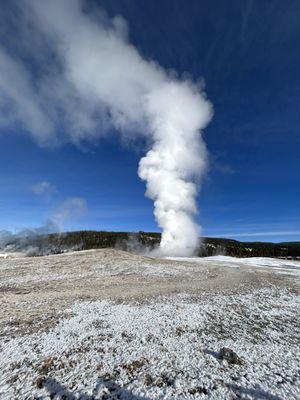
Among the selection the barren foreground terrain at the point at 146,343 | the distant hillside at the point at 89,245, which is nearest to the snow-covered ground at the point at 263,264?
the barren foreground terrain at the point at 146,343

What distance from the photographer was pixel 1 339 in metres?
9.75

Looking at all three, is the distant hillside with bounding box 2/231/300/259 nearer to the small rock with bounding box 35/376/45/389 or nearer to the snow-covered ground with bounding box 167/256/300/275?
the snow-covered ground with bounding box 167/256/300/275

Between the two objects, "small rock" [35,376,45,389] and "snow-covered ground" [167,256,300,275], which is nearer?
"small rock" [35,376,45,389]

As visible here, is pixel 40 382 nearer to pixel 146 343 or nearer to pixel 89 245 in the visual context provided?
pixel 146 343

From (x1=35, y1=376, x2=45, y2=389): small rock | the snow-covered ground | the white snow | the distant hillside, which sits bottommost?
(x1=35, y1=376, x2=45, y2=389): small rock

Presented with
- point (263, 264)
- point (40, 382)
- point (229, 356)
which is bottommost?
point (40, 382)

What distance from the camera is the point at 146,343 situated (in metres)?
9.88

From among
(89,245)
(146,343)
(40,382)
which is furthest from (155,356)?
(89,245)

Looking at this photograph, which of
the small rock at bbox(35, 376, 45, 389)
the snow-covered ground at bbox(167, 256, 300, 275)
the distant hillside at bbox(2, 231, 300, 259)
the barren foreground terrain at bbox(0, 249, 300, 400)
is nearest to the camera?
the small rock at bbox(35, 376, 45, 389)

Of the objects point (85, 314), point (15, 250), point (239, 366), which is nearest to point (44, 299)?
point (85, 314)

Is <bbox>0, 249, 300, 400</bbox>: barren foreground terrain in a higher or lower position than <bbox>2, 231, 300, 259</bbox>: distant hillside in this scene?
lower

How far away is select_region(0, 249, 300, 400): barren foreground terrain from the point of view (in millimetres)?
6941

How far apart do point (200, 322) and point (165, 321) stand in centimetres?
182

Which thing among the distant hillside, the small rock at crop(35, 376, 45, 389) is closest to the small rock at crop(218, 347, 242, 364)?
the small rock at crop(35, 376, 45, 389)
